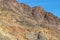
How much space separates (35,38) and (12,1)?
405 feet

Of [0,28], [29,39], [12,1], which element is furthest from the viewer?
[12,1]

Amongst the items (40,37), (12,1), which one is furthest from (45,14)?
(40,37)

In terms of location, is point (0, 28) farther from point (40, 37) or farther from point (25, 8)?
point (25, 8)

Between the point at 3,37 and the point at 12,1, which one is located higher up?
the point at 12,1

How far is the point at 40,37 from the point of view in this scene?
53312 mm

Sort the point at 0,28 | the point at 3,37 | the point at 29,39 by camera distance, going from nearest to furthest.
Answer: the point at 3,37 → the point at 0,28 → the point at 29,39

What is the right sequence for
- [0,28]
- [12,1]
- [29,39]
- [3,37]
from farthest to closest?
[12,1] < [29,39] < [0,28] < [3,37]

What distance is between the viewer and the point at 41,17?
19412cm

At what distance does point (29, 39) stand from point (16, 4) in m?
127

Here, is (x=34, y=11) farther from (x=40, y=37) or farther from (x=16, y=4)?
(x=40, y=37)

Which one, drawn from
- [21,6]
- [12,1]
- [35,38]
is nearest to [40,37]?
[35,38]

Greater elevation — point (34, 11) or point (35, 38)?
point (34, 11)

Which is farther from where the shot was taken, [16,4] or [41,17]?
[41,17]

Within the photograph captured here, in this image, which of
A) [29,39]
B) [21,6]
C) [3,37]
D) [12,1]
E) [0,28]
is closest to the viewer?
[3,37]
